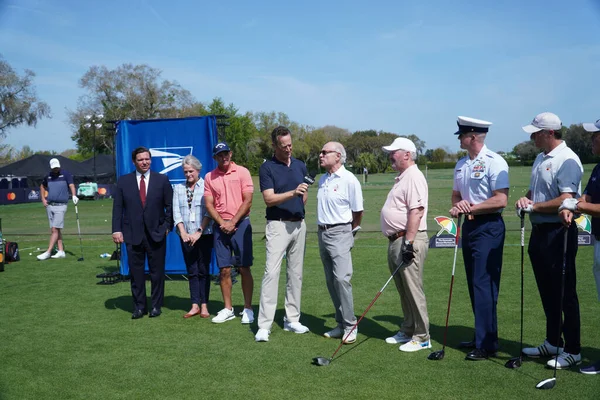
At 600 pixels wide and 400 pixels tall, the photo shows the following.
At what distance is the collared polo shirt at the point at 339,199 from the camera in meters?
5.91

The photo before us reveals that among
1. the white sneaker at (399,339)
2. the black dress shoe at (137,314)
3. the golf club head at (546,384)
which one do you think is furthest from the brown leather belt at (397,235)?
the black dress shoe at (137,314)

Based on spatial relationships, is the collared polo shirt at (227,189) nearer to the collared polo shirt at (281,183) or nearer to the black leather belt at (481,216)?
the collared polo shirt at (281,183)

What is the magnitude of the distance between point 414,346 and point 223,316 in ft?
8.05

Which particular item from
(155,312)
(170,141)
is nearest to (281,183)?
(155,312)

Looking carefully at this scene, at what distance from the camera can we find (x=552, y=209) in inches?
185

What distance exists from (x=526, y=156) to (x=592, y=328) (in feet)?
184

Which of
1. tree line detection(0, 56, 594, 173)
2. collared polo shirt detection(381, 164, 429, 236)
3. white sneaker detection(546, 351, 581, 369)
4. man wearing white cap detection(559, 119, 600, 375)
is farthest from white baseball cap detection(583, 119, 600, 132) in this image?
tree line detection(0, 56, 594, 173)

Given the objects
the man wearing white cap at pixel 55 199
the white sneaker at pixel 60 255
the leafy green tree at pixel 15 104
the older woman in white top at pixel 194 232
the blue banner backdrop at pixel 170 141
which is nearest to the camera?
the older woman in white top at pixel 194 232

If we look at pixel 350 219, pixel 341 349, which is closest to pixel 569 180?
pixel 350 219

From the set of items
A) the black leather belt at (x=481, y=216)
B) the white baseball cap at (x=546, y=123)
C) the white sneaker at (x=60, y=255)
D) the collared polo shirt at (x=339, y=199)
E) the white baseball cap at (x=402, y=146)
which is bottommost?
the white sneaker at (x=60, y=255)

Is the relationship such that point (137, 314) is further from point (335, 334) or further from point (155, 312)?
point (335, 334)

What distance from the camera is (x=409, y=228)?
5.34 metres

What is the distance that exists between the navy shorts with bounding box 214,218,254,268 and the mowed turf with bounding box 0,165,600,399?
2.43 ft

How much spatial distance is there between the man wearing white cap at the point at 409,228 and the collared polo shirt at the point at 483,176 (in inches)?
15.7
